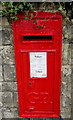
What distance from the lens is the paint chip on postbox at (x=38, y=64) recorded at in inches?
80.5

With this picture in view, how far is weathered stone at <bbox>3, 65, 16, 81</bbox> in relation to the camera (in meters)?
2.23

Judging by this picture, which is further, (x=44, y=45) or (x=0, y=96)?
(x=0, y=96)

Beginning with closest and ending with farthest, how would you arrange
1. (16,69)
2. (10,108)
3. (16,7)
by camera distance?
1. (16,7)
2. (16,69)
3. (10,108)

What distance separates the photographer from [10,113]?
2484 millimetres

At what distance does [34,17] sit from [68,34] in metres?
0.51

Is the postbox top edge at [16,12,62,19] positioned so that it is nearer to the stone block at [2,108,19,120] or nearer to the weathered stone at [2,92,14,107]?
the weathered stone at [2,92,14,107]

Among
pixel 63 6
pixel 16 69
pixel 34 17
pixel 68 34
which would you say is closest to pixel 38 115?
pixel 16 69

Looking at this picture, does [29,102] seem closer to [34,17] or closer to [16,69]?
[16,69]

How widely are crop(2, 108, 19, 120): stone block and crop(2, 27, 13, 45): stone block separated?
1082mm

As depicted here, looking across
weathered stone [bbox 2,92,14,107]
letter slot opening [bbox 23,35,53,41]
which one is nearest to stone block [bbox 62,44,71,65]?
letter slot opening [bbox 23,35,53,41]

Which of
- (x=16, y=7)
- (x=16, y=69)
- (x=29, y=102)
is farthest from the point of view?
(x=29, y=102)

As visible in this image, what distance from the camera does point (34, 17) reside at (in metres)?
1.92

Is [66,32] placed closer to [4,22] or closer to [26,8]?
[26,8]

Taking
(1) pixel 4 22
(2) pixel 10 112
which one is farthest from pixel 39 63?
Answer: (2) pixel 10 112
